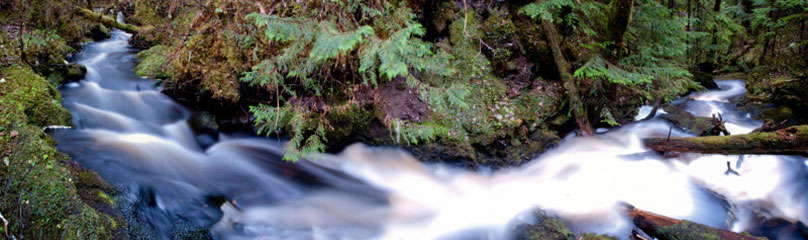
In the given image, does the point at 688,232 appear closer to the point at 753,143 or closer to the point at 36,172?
the point at 753,143

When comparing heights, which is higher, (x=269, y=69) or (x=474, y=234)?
(x=269, y=69)

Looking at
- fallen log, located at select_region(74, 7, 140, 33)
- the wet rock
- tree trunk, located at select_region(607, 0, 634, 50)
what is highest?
fallen log, located at select_region(74, 7, 140, 33)

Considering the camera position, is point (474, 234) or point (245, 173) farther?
point (245, 173)

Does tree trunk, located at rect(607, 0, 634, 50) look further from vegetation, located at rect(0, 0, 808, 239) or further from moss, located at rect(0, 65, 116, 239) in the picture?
moss, located at rect(0, 65, 116, 239)

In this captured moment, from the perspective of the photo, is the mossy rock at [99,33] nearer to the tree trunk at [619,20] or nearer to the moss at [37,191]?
the moss at [37,191]

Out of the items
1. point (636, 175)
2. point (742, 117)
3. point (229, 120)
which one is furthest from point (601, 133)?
point (229, 120)

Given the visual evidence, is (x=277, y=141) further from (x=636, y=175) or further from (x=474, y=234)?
(x=636, y=175)

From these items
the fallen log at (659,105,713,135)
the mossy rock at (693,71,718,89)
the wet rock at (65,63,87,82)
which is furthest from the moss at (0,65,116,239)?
the mossy rock at (693,71,718,89)

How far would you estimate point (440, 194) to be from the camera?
4.83 metres

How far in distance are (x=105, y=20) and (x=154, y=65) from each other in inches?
149

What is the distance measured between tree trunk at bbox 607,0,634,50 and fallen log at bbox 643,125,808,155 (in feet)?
5.32

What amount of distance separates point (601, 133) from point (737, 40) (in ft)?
51.5

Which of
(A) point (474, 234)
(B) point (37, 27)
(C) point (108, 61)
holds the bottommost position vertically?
(A) point (474, 234)

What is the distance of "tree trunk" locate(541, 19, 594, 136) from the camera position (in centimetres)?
522
